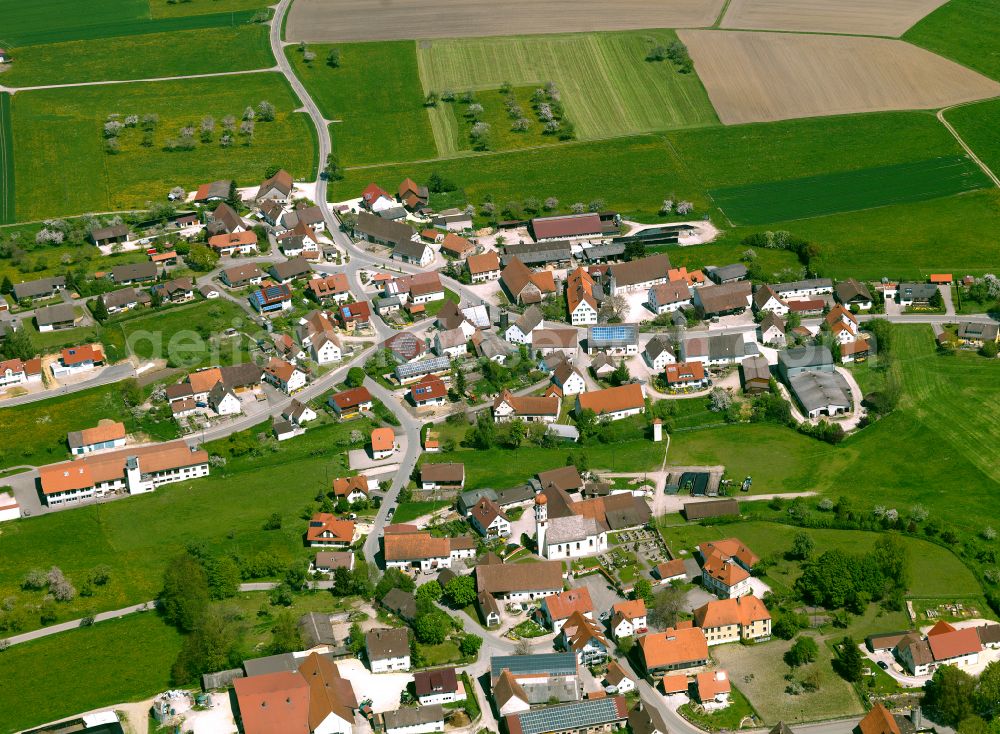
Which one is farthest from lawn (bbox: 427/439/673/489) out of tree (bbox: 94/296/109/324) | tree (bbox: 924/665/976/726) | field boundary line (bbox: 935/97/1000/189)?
field boundary line (bbox: 935/97/1000/189)

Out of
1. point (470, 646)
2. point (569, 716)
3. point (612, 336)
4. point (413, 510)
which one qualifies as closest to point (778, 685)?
point (569, 716)

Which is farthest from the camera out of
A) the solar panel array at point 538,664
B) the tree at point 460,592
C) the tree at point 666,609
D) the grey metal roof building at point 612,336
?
the grey metal roof building at point 612,336

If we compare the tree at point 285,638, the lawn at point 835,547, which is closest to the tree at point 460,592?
the tree at point 285,638

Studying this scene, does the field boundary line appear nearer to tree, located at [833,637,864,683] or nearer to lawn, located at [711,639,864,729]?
tree, located at [833,637,864,683]

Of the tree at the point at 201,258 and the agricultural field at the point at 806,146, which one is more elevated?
the tree at the point at 201,258

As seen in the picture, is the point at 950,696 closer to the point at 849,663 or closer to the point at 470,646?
the point at 849,663

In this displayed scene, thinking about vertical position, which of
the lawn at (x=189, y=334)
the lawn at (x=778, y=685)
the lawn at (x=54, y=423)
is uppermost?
the lawn at (x=54, y=423)

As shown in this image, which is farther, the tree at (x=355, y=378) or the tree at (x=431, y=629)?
the tree at (x=355, y=378)

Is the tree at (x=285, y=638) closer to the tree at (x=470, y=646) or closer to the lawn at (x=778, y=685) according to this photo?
the tree at (x=470, y=646)
